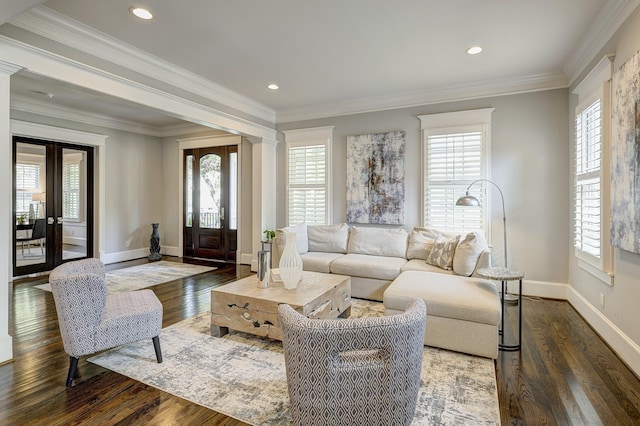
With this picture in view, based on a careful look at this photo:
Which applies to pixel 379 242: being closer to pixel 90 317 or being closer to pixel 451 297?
pixel 451 297

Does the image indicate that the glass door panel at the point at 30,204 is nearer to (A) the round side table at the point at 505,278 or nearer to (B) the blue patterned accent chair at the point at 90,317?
(B) the blue patterned accent chair at the point at 90,317

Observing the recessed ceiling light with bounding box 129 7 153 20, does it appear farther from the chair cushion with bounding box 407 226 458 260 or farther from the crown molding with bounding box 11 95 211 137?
the chair cushion with bounding box 407 226 458 260

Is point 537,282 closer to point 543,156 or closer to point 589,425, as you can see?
point 543,156

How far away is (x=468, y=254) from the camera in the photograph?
3635 millimetres

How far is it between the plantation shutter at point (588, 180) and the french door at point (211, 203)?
18.2 feet

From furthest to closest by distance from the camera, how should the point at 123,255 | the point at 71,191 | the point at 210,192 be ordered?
the point at 210,192 < the point at 123,255 < the point at 71,191

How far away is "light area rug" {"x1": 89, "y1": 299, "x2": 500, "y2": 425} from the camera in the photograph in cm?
198

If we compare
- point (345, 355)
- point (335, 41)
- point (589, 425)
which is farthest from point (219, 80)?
point (589, 425)

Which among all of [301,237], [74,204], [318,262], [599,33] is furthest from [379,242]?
[74,204]

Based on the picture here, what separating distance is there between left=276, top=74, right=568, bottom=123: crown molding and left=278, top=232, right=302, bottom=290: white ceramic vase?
125 inches

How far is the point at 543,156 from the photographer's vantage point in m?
4.29

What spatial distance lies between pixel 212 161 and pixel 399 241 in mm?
4421

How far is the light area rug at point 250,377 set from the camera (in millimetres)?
1979

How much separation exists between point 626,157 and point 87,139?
302 inches
